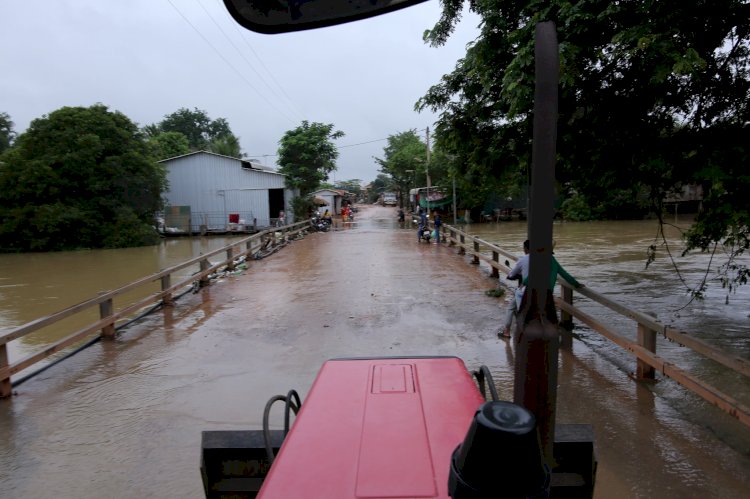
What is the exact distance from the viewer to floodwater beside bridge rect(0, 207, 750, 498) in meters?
4.02

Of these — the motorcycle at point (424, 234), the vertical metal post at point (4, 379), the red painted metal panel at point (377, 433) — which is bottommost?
the vertical metal post at point (4, 379)

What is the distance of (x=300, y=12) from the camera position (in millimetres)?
1509

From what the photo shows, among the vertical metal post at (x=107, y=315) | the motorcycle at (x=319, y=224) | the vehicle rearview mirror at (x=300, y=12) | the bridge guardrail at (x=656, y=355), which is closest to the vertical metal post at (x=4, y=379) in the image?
the vertical metal post at (x=107, y=315)

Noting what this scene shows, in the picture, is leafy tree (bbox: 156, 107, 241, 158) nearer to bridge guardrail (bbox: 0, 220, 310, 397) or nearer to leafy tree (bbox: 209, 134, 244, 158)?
leafy tree (bbox: 209, 134, 244, 158)

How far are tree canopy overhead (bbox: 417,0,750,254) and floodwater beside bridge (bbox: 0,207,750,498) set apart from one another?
2139 mm

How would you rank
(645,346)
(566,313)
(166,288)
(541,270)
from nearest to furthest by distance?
(541,270), (645,346), (566,313), (166,288)

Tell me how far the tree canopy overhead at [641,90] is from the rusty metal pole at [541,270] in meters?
3.97

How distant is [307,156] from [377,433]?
116 feet

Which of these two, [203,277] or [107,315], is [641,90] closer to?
[107,315]

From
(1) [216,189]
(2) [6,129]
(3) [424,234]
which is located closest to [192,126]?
(2) [6,129]

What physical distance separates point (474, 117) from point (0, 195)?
29281 millimetres

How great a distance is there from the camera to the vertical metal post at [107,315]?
25.4 feet

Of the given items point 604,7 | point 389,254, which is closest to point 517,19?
point 604,7

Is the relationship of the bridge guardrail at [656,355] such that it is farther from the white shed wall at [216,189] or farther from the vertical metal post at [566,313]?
the white shed wall at [216,189]
